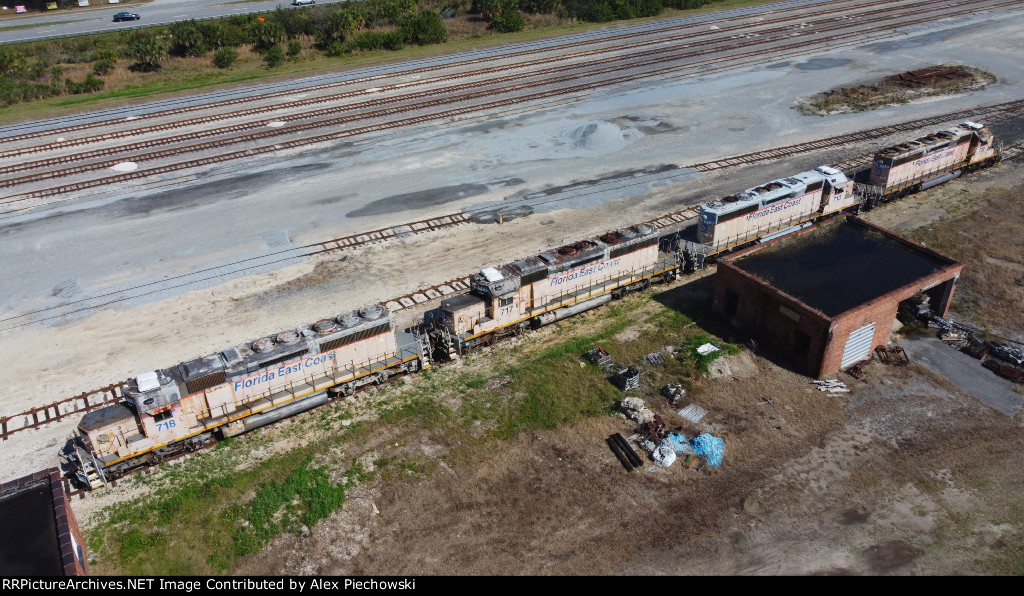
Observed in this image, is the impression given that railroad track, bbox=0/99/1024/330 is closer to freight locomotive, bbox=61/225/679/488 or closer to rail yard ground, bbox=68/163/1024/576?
freight locomotive, bbox=61/225/679/488

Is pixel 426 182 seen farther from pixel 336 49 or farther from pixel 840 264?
pixel 336 49

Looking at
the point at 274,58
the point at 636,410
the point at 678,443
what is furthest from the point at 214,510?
the point at 274,58

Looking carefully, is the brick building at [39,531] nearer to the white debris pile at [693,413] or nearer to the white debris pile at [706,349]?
the white debris pile at [693,413]

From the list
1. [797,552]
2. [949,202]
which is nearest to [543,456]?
[797,552]

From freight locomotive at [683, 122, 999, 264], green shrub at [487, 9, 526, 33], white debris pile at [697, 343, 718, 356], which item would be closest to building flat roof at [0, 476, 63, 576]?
white debris pile at [697, 343, 718, 356]

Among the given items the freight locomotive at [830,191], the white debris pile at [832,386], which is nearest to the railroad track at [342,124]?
the freight locomotive at [830,191]
